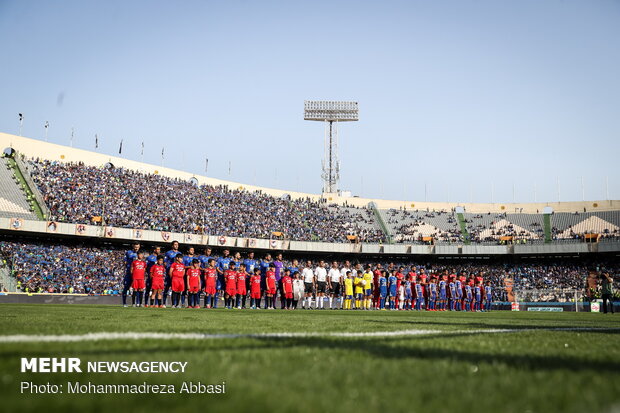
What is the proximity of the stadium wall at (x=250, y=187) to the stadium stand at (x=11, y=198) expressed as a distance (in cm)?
676

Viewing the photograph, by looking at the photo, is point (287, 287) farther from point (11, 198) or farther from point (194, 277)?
point (11, 198)

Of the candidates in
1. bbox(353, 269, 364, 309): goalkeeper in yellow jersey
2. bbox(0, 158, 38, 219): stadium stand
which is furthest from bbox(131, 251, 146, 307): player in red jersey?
bbox(0, 158, 38, 219): stadium stand

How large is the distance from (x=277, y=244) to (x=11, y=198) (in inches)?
926

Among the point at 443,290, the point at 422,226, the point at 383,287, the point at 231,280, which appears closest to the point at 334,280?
the point at 383,287

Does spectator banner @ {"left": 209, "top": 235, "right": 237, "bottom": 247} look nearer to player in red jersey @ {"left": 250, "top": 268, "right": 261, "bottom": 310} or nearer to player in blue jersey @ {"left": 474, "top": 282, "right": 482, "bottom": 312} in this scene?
player in blue jersey @ {"left": 474, "top": 282, "right": 482, "bottom": 312}

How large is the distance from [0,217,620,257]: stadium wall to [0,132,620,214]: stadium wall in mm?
14047

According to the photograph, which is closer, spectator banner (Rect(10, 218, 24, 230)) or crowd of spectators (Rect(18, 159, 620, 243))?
spectator banner (Rect(10, 218, 24, 230))

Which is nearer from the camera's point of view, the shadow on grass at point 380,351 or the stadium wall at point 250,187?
the shadow on grass at point 380,351

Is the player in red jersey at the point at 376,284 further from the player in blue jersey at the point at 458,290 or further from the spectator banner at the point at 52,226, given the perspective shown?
the spectator banner at the point at 52,226

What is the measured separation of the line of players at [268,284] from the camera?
1967cm

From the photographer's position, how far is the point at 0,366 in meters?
3.32

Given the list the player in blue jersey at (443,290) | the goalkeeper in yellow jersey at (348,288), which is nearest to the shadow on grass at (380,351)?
the goalkeeper in yellow jersey at (348,288)

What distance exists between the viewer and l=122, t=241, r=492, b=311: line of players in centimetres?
1967

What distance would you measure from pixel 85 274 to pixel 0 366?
4031cm
